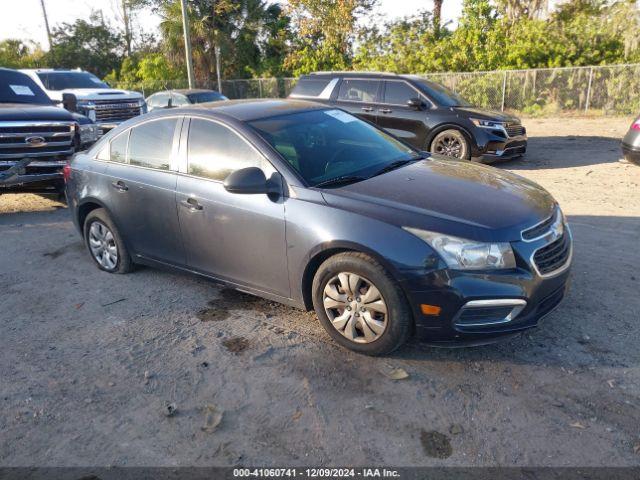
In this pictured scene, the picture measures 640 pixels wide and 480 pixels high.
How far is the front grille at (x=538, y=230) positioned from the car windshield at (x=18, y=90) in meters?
8.46

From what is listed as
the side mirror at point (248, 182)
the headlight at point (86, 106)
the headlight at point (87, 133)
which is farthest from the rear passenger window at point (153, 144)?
the headlight at point (86, 106)

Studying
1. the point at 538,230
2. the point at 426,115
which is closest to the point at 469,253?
the point at 538,230

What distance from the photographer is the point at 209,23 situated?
2808cm

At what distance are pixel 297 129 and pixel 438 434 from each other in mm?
2584

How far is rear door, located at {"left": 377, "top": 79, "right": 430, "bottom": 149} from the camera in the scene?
10234mm

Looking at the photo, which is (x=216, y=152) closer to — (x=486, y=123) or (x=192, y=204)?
(x=192, y=204)

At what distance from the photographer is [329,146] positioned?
4.38 metres

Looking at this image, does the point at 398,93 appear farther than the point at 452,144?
Yes

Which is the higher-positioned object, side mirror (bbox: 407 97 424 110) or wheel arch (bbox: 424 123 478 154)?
side mirror (bbox: 407 97 424 110)

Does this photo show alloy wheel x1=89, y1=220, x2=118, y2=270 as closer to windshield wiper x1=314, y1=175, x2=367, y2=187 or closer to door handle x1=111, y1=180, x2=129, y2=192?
door handle x1=111, y1=180, x2=129, y2=192

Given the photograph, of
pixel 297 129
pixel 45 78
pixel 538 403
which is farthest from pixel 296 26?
pixel 538 403

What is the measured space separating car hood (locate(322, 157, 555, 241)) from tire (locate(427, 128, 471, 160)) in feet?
19.2

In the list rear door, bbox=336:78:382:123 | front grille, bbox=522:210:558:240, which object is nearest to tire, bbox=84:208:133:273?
front grille, bbox=522:210:558:240

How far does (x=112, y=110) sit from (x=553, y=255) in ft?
40.9
